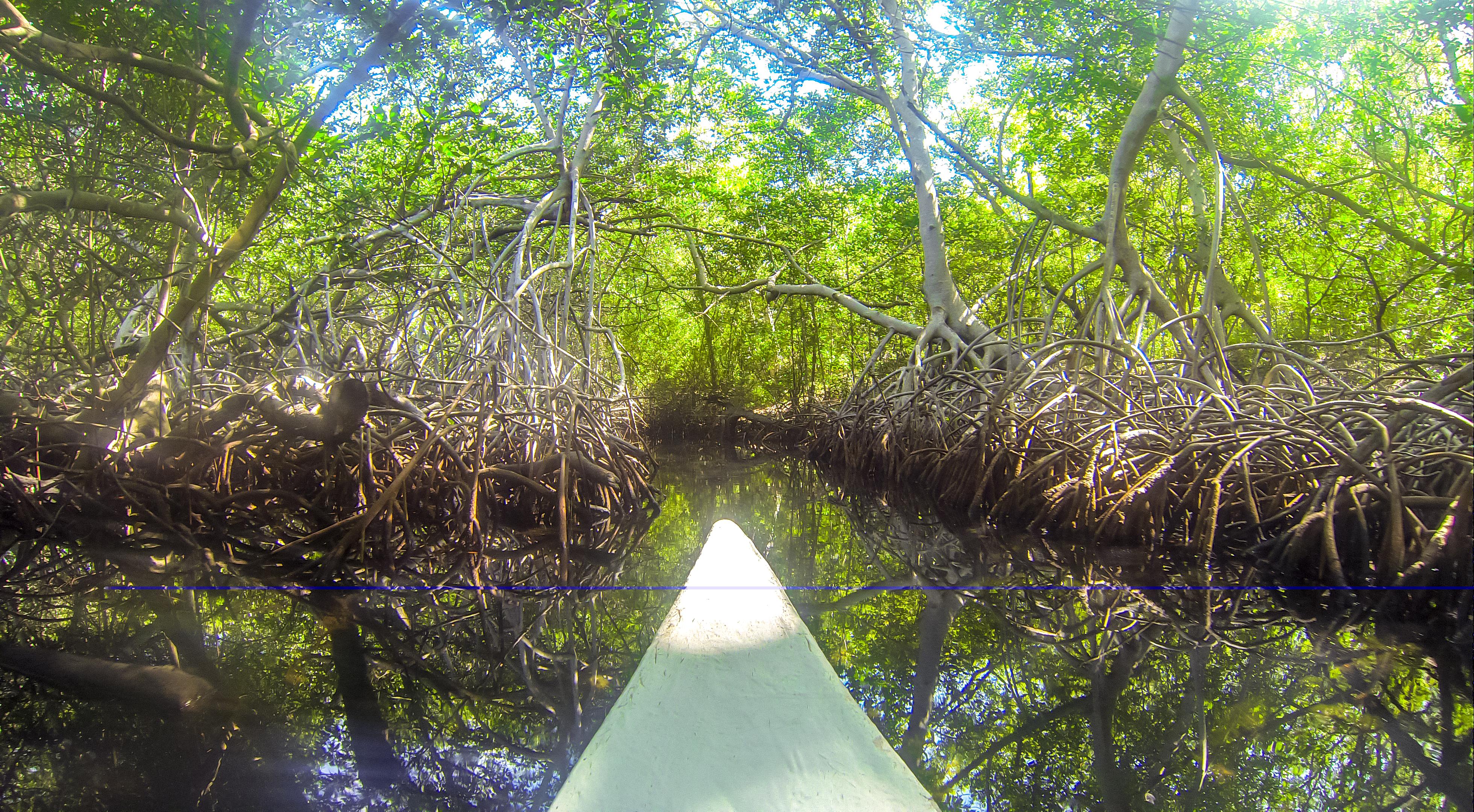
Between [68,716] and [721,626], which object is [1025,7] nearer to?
[721,626]

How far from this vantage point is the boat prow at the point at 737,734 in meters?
0.81

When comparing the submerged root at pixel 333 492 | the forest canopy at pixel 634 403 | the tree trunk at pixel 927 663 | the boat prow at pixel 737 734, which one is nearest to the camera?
the boat prow at pixel 737 734

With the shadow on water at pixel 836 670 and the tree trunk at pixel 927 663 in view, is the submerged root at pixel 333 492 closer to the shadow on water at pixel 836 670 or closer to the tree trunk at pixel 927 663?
the shadow on water at pixel 836 670

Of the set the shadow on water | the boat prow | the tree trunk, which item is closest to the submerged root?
the shadow on water

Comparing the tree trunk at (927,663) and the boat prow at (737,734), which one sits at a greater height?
the boat prow at (737,734)

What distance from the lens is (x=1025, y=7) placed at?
448 cm

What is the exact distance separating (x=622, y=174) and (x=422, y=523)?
366 centimetres

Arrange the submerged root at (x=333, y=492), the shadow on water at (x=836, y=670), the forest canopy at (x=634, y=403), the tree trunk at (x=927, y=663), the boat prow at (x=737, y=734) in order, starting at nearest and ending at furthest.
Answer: the boat prow at (x=737, y=734) → the shadow on water at (x=836, y=670) → the tree trunk at (x=927, y=663) → the forest canopy at (x=634, y=403) → the submerged root at (x=333, y=492)

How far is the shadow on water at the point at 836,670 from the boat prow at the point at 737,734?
1.04 ft

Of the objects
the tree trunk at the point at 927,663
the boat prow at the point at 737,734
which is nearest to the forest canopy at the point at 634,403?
the tree trunk at the point at 927,663

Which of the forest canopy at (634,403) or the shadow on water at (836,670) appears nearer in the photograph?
the shadow on water at (836,670)

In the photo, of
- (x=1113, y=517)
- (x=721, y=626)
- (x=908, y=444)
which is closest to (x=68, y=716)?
(x=721, y=626)

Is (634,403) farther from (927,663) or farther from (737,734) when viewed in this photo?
(737,734)

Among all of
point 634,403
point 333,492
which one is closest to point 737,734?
point 333,492
